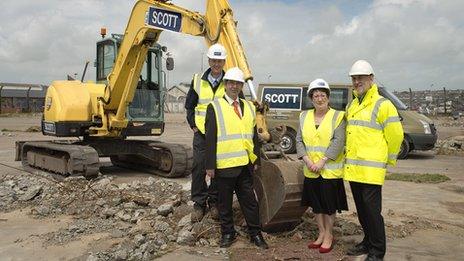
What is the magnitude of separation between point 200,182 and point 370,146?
2285mm

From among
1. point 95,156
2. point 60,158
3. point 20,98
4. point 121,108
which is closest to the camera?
point 95,156

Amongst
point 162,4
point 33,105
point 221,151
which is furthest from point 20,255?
point 33,105

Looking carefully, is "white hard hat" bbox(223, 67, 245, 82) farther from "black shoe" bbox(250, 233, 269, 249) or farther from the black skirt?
"black shoe" bbox(250, 233, 269, 249)

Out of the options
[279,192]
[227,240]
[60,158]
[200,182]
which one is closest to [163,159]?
[60,158]

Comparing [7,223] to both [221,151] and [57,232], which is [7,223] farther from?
[221,151]

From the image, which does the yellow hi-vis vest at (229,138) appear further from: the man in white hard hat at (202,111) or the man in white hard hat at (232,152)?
the man in white hard hat at (202,111)

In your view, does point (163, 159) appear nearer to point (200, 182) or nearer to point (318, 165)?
point (200, 182)

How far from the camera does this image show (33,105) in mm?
48281

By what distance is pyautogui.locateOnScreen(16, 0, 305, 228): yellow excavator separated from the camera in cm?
924

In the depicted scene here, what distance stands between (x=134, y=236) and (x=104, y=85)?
636 centimetres

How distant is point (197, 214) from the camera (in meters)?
5.88

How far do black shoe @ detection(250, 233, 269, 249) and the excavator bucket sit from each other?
261 millimetres

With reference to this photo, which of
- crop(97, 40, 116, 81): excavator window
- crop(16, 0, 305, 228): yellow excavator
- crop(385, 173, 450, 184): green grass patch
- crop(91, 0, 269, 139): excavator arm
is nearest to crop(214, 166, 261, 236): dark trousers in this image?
crop(91, 0, 269, 139): excavator arm

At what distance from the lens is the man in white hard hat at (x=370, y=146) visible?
15.2ft
